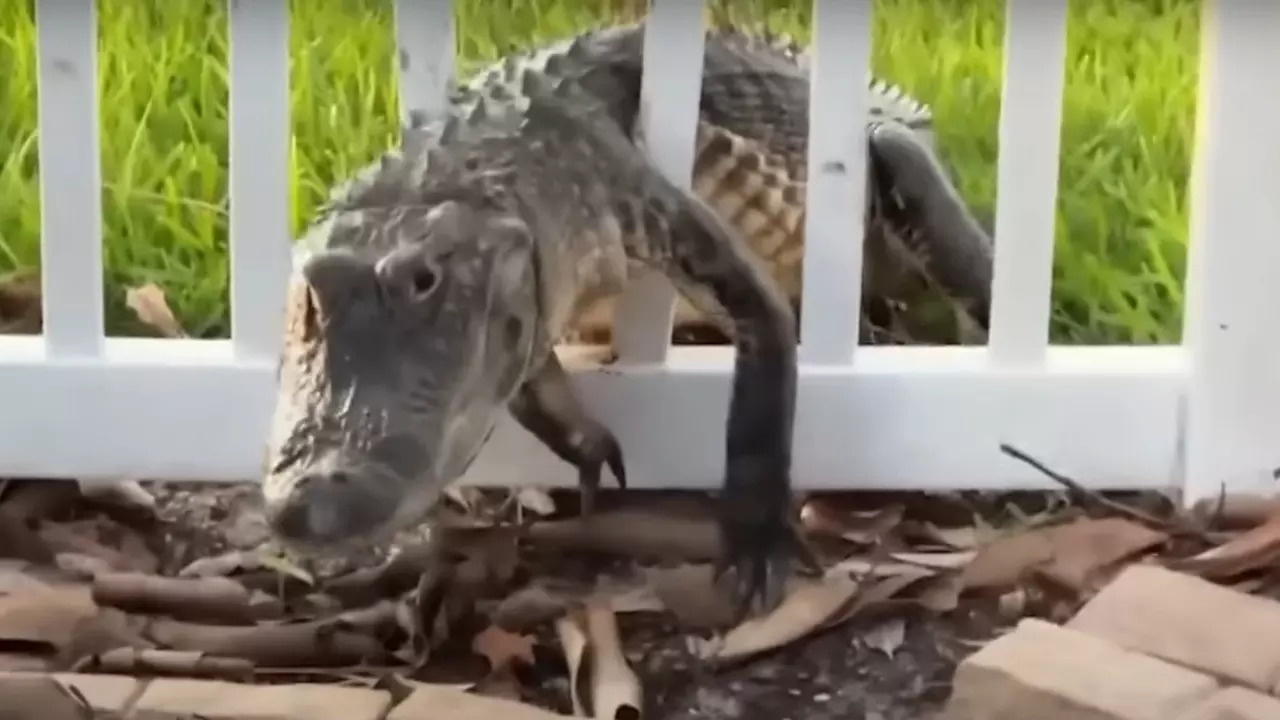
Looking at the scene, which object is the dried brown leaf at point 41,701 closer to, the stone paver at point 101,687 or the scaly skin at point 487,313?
the stone paver at point 101,687

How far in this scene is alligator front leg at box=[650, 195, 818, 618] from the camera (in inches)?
31.0

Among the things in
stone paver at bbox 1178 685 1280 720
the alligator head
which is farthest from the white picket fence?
stone paver at bbox 1178 685 1280 720

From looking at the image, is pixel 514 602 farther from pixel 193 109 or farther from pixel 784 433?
pixel 193 109

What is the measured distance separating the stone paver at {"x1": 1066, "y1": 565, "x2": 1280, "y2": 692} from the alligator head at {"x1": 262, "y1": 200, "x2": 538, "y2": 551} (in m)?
0.26

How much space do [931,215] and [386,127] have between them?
28 centimetres

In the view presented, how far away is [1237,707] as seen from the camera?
2.09 ft

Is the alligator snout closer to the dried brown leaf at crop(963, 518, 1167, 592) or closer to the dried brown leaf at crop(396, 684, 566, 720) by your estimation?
the dried brown leaf at crop(396, 684, 566, 720)

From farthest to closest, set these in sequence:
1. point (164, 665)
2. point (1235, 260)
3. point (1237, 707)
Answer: point (1235, 260)
point (164, 665)
point (1237, 707)

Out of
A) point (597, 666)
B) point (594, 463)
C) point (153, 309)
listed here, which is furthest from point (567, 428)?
point (153, 309)

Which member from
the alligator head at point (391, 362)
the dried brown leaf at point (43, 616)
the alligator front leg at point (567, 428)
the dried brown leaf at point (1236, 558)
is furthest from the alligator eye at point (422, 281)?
the dried brown leaf at point (1236, 558)

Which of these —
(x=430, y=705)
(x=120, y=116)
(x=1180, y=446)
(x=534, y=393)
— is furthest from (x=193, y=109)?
(x=1180, y=446)

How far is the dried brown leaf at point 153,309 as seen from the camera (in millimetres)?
897

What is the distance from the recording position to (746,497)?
0.81 meters

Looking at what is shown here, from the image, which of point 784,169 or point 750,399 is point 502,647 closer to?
point 750,399
